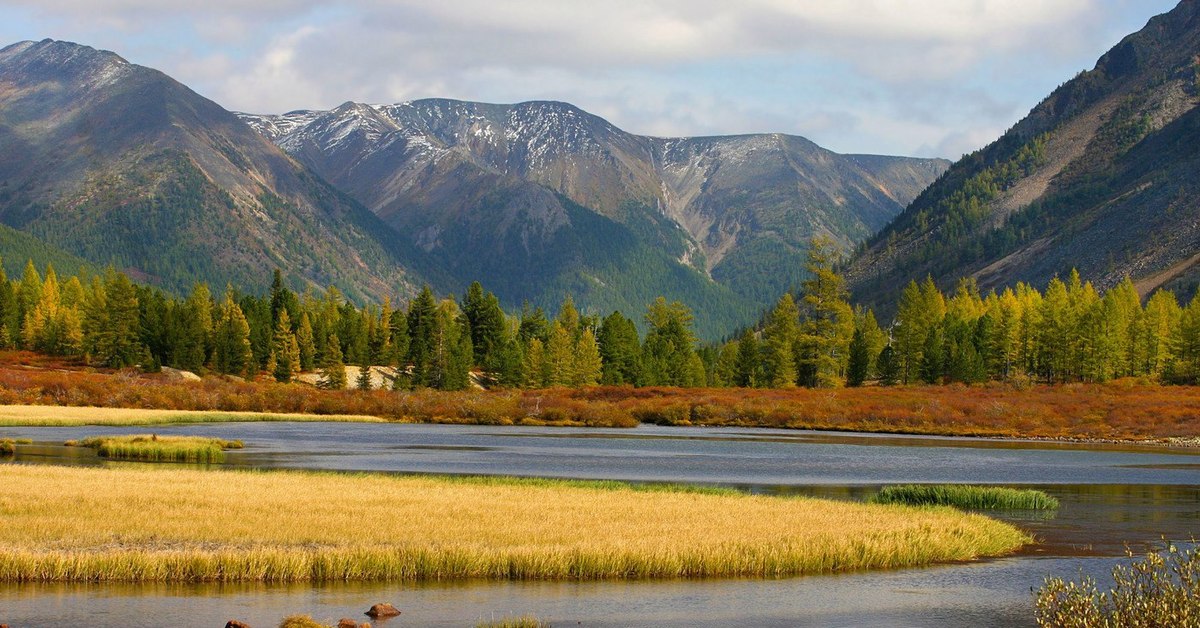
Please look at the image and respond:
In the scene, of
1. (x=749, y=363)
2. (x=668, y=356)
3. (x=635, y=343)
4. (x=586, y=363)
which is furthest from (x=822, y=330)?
(x=635, y=343)

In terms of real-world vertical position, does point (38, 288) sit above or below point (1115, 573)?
above

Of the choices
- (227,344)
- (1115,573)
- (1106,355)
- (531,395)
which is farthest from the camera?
(227,344)

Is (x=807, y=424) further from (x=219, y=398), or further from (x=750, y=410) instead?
(x=219, y=398)

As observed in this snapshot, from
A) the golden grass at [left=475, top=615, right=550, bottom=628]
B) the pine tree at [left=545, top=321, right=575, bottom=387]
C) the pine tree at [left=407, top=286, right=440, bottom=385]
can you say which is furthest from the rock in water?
the pine tree at [left=407, top=286, right=440, bottom=385]

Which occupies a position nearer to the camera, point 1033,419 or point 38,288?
point 1033,419

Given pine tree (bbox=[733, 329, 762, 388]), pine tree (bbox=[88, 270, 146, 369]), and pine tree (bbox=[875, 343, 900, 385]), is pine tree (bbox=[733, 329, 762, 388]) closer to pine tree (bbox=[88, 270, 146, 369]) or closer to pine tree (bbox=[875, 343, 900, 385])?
pine tree (bbox=[875, 343, 900, 385])

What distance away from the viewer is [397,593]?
29766mm

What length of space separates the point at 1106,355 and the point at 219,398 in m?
102

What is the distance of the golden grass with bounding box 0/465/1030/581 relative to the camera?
102 feet

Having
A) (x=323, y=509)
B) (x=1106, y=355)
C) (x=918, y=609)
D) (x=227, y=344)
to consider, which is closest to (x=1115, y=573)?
(x=918, y=609)

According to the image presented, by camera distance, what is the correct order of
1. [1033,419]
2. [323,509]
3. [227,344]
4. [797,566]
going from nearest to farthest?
[797,566] → [323,509] → [1033,419] → [227,344]

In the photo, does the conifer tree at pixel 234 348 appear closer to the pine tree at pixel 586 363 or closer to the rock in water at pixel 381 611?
the pine tree at pixel 586 363

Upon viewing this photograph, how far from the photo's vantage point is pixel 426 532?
3656 cm

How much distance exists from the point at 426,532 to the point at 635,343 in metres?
147
